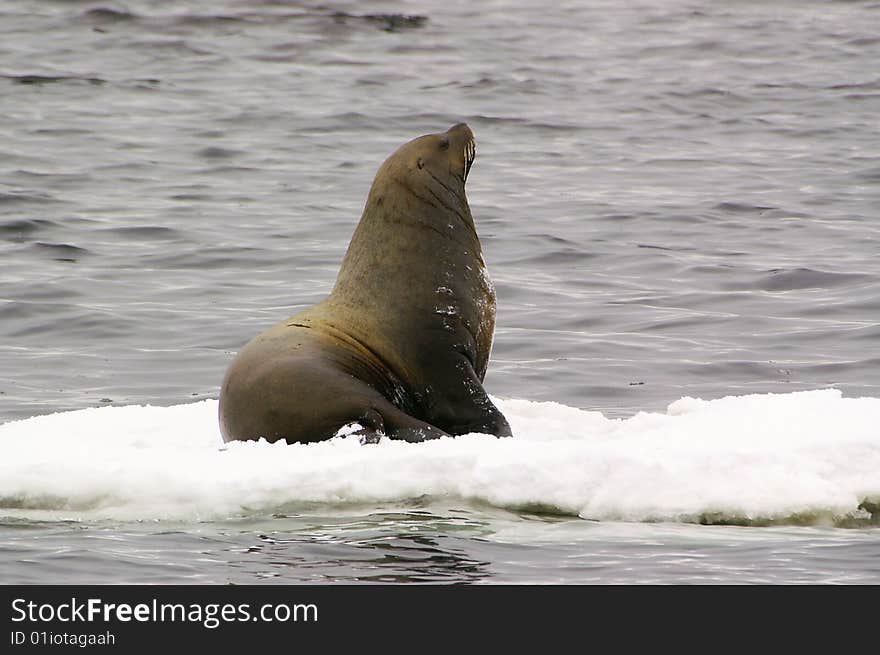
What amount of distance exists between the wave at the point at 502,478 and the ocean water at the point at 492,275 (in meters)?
0.02

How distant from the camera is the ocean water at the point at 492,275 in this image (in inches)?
241

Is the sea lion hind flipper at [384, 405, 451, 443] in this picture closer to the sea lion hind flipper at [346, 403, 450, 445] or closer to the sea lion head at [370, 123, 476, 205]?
the sea lion hind flipper at [346, 403, 450, 445]

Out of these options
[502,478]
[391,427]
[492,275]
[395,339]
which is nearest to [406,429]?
[391,427]

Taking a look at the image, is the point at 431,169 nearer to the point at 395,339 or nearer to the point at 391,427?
the point at 395,339

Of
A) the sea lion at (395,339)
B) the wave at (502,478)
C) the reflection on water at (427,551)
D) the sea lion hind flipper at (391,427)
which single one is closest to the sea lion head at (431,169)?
the sea lion at (395,339)

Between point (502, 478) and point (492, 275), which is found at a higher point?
point (502, 478)

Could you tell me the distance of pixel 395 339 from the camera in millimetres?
7664

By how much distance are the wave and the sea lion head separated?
59.7 inches

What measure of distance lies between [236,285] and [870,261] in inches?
225

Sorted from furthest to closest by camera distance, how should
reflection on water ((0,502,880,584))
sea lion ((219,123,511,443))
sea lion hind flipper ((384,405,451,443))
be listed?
1. sea lion hind flipper ((384,405,451,443))
2. sea lion ((219,123,511,443))
3. reflection on water ((0,502,880,584))

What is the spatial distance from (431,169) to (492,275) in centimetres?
601

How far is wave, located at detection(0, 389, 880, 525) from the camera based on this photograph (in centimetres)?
634

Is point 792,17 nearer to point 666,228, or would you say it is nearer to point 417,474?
point 666,228

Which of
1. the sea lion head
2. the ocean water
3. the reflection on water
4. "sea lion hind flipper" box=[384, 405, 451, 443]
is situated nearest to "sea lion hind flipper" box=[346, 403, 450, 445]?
"sea lion hind flipper" box=[384, 405, 451, 443]
